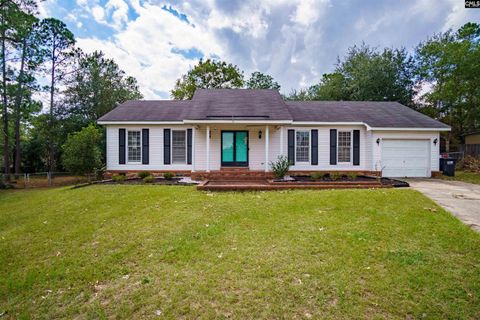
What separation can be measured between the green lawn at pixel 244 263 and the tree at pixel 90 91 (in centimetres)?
1620

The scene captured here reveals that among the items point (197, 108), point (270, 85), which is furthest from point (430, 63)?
point (197, 108)

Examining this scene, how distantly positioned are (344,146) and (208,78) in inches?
786

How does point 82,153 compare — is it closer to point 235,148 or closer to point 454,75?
point 235,148

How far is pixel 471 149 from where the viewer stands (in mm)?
18656

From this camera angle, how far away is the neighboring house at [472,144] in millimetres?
17911

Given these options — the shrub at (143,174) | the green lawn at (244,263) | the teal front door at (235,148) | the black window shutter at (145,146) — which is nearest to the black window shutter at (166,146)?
the black window shutter at (145,146)

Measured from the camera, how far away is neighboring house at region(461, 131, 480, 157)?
17911 millimetres

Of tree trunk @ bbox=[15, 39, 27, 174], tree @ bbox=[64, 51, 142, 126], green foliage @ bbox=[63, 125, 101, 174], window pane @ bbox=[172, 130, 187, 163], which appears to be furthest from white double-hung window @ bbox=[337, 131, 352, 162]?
tree trunk @ bbox=[15, 39, 27, 174]

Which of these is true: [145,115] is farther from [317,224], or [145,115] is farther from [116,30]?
[317,224]

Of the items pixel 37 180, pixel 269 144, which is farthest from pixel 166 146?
pixel 37 180

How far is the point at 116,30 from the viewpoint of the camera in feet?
45.8

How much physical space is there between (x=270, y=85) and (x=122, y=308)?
2938cm

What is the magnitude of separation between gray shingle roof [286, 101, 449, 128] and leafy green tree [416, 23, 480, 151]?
7.66 m

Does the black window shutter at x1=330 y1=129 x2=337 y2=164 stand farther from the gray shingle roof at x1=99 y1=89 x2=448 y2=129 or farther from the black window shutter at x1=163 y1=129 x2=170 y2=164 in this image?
the black window shutter at x1=163 y1=129 x2=170 y2=164
